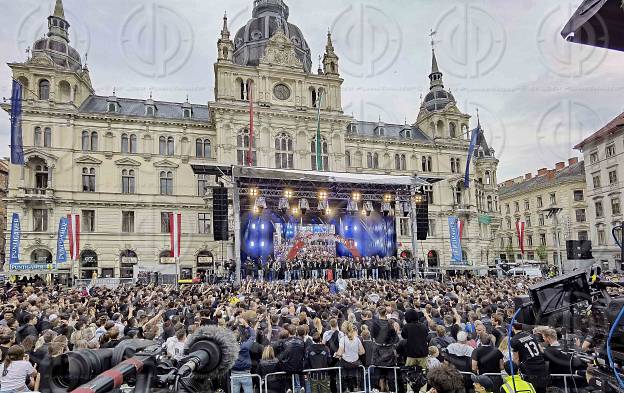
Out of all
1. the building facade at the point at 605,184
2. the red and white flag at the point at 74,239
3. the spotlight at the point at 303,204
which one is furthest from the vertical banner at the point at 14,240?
the building facade at the point at 605,184

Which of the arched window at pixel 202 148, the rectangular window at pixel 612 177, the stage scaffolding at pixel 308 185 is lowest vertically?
the stage scaffolding at pixel 308 185

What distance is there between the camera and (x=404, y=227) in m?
50.6

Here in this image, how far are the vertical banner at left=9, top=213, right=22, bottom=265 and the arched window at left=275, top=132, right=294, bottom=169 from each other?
22.8 meters

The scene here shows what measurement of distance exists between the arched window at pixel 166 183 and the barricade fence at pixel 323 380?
37.3m

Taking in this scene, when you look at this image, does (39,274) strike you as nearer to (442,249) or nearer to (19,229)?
(19,229)

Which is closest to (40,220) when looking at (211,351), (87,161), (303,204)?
(87,161)

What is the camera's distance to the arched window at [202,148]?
44.1 meters

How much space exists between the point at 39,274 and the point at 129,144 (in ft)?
46.7

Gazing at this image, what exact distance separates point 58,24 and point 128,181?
17.3 metres

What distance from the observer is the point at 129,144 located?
139 feet

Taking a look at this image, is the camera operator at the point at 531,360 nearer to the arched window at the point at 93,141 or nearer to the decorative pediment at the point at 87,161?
the decorative pediment at the point at 87,161

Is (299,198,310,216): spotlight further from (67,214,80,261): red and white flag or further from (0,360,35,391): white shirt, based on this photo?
(0,360,35,391): white shirt

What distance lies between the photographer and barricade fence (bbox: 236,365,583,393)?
7.83m

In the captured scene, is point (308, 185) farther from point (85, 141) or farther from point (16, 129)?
point (85, 141)
